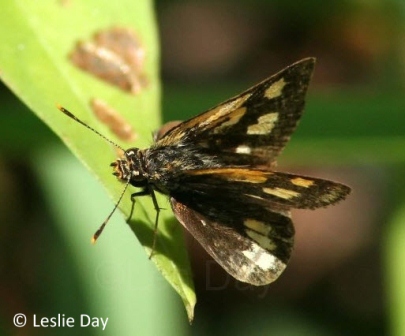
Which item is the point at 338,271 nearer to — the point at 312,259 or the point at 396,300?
the point at 312,259

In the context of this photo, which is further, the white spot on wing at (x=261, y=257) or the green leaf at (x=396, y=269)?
the green leaf at (x=396, y=269)

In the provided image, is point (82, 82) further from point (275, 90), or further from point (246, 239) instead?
point (246, 239)

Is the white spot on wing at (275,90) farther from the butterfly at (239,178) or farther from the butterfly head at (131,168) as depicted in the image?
the butterfly head at (131,168)

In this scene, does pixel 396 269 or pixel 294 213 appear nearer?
pixel 396 269

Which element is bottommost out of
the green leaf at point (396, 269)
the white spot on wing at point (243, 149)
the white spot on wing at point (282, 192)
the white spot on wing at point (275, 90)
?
the green leaf at point (396, 269)

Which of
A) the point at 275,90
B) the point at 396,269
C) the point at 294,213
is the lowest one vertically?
the point at 396,269

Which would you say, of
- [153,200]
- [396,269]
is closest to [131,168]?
[153,200]

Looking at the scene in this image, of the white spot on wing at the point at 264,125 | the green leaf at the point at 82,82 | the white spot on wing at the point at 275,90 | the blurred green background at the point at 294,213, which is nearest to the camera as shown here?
the green leaf at the point at 82,82

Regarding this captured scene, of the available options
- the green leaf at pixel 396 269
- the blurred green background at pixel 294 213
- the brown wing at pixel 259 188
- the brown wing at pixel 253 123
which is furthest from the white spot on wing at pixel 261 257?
the green leaf at pixel 396 269
